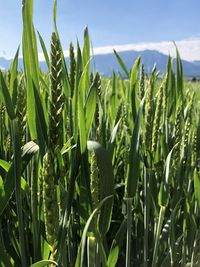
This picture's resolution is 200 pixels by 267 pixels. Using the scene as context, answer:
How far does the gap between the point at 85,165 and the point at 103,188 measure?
0.04 meters

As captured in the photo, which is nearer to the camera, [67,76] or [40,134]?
[40,134]

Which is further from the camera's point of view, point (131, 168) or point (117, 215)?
point (117, 215)

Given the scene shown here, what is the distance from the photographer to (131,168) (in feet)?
1.66

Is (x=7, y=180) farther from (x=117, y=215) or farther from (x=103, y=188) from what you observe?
(x=117, y=215)

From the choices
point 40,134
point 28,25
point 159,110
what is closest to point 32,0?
point 28,25

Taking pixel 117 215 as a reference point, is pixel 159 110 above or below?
above

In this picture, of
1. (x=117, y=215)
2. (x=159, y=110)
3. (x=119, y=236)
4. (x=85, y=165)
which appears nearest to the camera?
(x=85, y=165)

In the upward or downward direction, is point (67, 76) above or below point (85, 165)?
above

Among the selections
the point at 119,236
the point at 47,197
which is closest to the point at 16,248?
the point at 119,236

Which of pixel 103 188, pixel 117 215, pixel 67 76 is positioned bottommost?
pixel 117 215

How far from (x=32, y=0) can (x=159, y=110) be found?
0.36 meters

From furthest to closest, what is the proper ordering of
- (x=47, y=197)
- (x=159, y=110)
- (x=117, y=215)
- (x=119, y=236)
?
(x=117, y=215) → (x=159, y=110) → (x=119, y=236) → (x=47, y=197)

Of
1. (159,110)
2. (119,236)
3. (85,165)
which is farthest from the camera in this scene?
(159,110)

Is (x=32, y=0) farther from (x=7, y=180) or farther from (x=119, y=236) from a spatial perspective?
(x=119, y=236)
